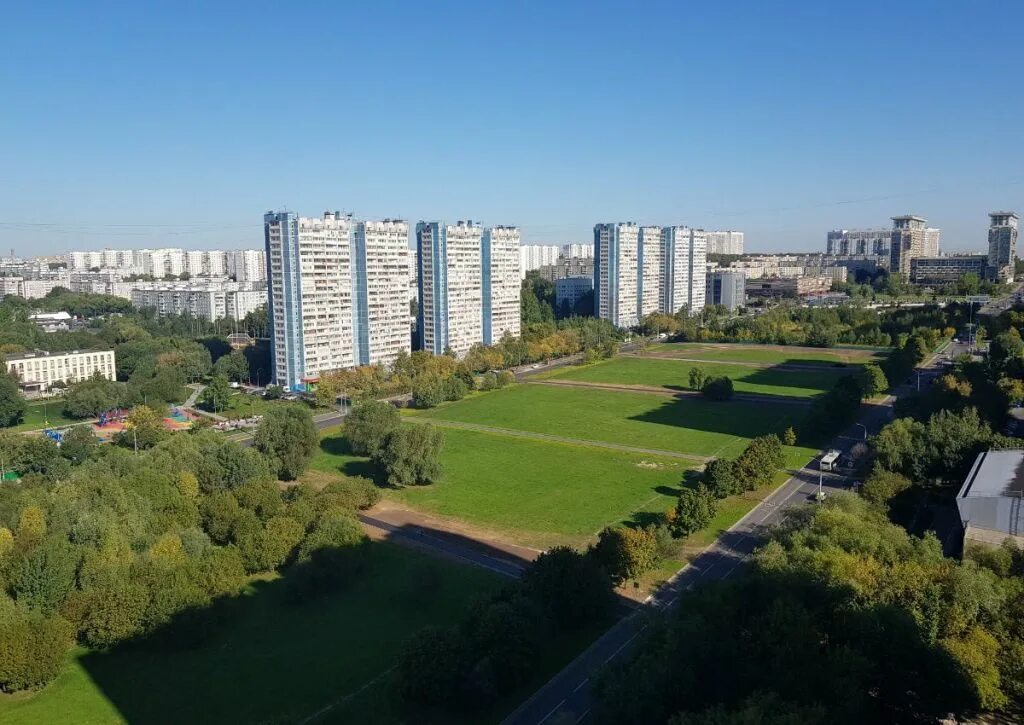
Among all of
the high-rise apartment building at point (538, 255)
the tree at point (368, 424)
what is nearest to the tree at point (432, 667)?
the tree at point (368, 424)

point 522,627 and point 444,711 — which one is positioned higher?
point 522,627

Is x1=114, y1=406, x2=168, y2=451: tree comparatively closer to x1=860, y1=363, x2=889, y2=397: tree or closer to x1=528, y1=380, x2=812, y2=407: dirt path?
x1=528, y1=380, x2=812, y2=407: dirt path

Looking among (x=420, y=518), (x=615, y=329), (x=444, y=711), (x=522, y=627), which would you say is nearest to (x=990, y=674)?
(x=522, y=627)

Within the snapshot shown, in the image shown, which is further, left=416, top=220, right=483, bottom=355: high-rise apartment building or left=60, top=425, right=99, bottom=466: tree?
left=416, top=220, right=483, bottom=355: high-rise apartment building

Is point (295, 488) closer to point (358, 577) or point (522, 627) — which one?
point (358, 577)

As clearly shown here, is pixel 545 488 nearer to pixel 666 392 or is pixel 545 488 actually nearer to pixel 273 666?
pixel 273 666

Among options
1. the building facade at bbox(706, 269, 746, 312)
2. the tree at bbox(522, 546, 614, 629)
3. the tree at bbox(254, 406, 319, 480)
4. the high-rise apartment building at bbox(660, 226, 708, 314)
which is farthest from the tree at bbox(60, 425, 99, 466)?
A: the building facade at bbox(706, 269, 746, 312)

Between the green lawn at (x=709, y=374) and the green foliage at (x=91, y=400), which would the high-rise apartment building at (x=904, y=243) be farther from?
the green foliage at (x=91, y=400)
